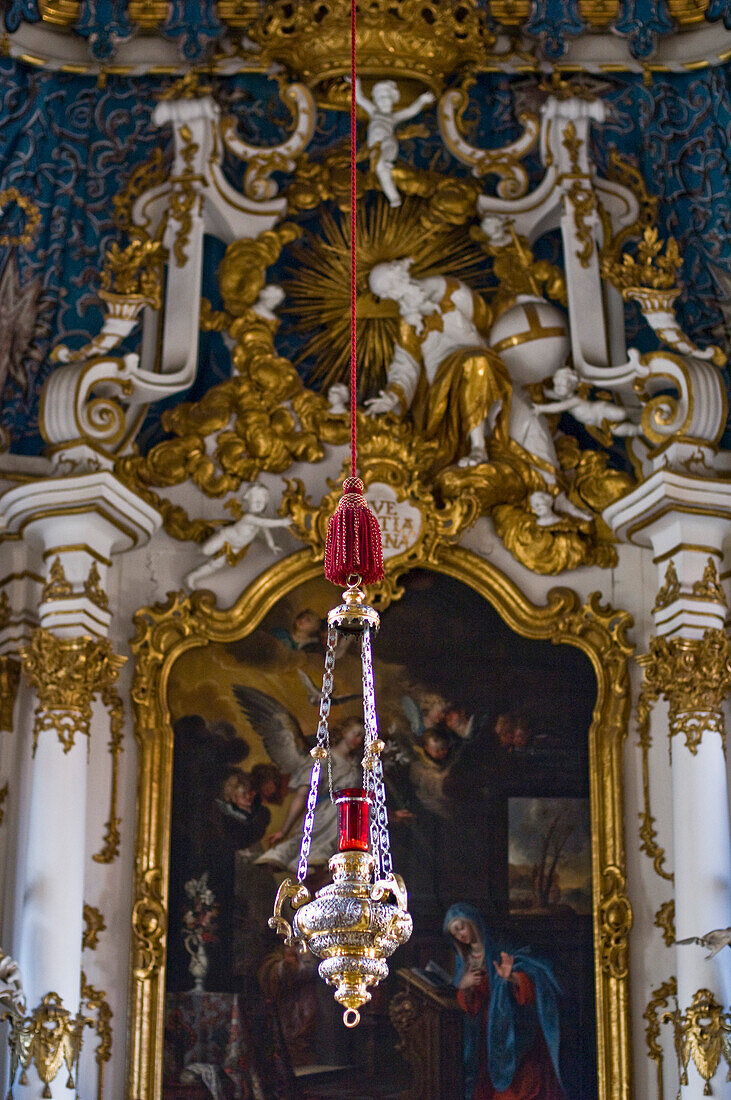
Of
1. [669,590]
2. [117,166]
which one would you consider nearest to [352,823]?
[669,590]

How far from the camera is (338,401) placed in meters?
13.6

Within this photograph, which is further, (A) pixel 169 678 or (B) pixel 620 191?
(B) pixel 620 191

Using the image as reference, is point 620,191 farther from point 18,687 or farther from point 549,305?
point 18,687

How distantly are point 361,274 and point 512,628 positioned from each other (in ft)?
9.42

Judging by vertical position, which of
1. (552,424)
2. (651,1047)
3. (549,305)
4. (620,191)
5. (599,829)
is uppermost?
(620,191)

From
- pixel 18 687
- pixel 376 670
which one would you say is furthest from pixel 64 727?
pixel 376 670

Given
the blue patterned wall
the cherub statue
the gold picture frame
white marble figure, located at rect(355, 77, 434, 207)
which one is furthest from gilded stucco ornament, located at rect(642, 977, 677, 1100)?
white marble figure, located at rect(355, 77, 434, 207)

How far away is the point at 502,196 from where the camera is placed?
14.1 m

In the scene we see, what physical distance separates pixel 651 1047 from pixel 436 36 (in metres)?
7.23

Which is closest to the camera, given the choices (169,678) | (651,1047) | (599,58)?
(651,1047)

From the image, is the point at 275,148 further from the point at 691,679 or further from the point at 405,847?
the point at 405,847

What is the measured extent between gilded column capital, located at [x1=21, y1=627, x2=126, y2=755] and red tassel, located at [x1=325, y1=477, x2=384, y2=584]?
3.53 m

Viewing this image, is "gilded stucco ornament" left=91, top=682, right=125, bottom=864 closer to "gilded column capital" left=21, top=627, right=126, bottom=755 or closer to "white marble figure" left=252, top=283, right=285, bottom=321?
"gilded column capital" left=21, top=627, right=126, bottom=755

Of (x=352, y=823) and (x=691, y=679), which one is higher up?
(x=691, y=679)
